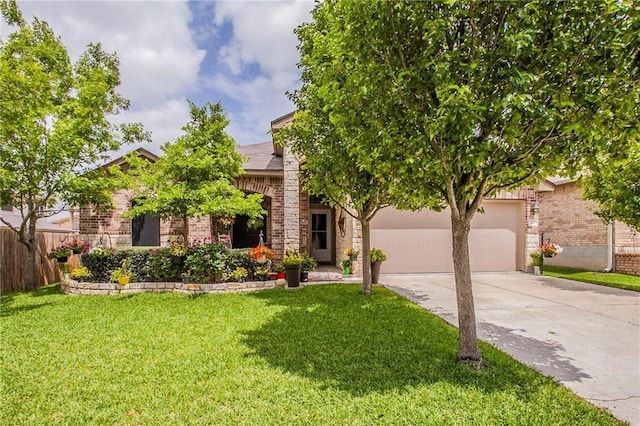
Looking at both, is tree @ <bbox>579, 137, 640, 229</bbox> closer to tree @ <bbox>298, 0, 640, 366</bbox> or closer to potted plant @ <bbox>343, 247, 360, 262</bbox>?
tree @ <bbox>298, 0, 640, 366</bbox>

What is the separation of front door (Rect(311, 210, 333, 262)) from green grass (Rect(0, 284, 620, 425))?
8.64m

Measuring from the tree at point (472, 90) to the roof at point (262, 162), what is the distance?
7525 millimetres

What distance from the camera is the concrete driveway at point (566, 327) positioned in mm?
3775

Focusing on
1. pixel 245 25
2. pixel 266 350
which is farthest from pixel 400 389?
pixel 245 25

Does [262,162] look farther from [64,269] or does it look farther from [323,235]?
[64,269]

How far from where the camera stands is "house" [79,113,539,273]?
11.8 metres

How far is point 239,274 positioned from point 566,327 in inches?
293

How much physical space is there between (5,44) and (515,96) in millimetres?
12742

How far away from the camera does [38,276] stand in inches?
430

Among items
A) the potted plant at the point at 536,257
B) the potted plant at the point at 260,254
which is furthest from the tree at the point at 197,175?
the potted plant at the point at 536,257

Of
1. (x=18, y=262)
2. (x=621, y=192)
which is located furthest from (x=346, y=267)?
(x=18, y=262)

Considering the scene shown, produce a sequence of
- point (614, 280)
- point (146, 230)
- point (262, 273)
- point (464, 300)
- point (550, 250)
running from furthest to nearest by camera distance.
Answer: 1. point (146, 230)
2. point (550, 250)
3. point (614, 280)
4. point (262, 273)
5. point (464, 300)

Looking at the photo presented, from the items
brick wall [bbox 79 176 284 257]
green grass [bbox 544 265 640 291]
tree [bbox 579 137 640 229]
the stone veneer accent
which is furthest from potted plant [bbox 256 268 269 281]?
green grass [bbox 544 265 640 291]

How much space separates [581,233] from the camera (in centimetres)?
1478
